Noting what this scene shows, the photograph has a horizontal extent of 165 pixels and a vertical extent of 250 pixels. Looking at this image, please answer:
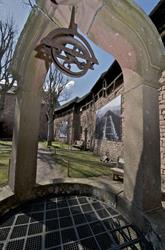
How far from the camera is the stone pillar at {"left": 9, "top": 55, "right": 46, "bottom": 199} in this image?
2.31 meters

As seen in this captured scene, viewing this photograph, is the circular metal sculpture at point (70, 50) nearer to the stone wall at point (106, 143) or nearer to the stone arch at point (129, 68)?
the stone arch at point (129, 68)

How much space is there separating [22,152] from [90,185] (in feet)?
4.31

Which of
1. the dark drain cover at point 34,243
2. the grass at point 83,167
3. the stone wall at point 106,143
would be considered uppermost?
the stone wall at point 106,143

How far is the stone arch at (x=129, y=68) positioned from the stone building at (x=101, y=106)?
208 centimetres

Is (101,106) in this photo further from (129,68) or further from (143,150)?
(143,150)

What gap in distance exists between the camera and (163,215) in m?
1.74

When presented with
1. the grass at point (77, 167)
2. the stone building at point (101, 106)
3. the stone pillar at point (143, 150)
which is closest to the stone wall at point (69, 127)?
the stone building at point (101, 106)

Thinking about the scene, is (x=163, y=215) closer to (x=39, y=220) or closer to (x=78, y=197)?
(x=78, y=197)

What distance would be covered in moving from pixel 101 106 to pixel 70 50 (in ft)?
27.1

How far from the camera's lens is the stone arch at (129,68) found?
179 centimetres

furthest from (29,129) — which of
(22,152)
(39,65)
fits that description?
(39,65)

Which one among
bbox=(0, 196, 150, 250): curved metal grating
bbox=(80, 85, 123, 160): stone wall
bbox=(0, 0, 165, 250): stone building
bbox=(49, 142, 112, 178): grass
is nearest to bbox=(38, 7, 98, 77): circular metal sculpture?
bbox=(0, 0, 165, 250): stone building

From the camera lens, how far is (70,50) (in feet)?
5.68

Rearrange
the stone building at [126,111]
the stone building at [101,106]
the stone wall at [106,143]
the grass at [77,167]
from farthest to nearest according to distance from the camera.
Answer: the stone wall at [106,143] < the grass at [77,167] < the stone building at [101,106] < the stone building at [126,111]
